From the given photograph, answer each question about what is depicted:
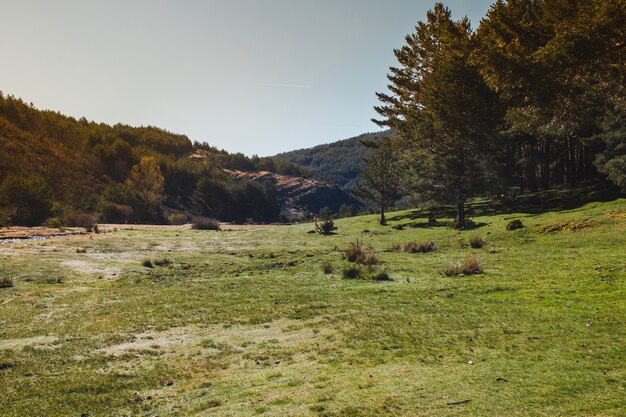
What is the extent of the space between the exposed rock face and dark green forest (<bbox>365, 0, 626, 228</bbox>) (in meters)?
101

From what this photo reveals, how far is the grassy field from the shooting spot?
16.7ft

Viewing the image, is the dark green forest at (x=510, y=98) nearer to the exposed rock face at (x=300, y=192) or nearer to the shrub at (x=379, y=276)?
the shrub at (x=379, y=276)

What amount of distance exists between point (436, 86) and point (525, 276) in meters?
27.3

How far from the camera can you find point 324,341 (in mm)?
7922

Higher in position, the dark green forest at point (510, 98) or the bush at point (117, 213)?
the dark green forest at point (510, 98)

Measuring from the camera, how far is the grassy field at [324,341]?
5.10m

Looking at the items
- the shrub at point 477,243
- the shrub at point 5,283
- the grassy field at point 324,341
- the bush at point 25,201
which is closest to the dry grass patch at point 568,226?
the shrub at point 477,243

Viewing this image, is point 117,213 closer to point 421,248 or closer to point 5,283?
point 5,283

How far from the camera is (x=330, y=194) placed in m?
174

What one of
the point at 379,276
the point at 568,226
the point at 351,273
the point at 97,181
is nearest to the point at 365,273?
the point at 351,273

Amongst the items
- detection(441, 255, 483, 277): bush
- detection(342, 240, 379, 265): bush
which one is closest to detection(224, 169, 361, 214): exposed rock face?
detection(342, 240, 379, 265): bush

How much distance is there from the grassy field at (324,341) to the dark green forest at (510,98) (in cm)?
928

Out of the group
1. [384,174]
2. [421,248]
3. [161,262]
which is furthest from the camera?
[384,174]

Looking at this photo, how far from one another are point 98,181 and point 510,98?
81354 millimetres
